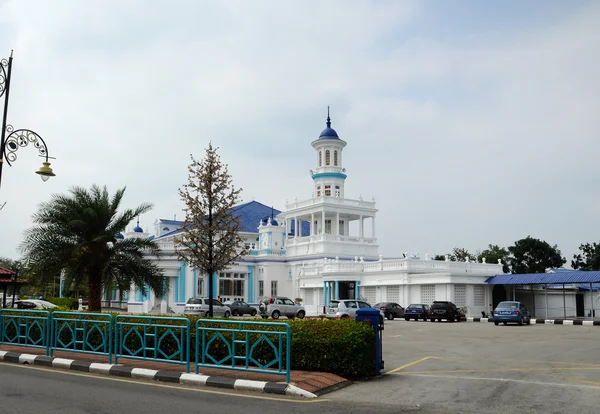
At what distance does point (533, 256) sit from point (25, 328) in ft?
216

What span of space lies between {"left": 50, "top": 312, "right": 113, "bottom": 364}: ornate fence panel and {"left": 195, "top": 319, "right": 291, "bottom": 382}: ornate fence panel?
2229 millimetres

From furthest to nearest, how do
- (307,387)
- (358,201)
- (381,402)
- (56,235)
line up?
(358,201), (56,235), (307,387), (381,402)

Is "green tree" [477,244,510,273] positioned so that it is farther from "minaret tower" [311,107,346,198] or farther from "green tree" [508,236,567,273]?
"minaret tower" [311,107,346,198]

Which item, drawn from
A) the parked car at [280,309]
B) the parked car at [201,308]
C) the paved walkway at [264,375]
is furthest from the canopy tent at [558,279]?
the paved walkway at [264,375]

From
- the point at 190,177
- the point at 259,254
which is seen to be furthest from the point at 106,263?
the point at 259,254

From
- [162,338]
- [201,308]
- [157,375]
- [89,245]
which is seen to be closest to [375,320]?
[162,338]

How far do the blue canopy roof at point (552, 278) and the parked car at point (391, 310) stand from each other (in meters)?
6.78

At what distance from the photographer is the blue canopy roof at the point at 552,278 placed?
36.9 meters

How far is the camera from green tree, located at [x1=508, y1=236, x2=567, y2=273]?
230ft

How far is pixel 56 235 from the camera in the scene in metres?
23.5

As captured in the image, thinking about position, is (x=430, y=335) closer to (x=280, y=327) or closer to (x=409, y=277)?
(x=280, y=327)

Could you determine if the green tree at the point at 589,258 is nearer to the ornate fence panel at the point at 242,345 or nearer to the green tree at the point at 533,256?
the green tree at the point at 533,256

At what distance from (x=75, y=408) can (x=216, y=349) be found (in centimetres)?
402

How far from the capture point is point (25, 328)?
15.1 meters
